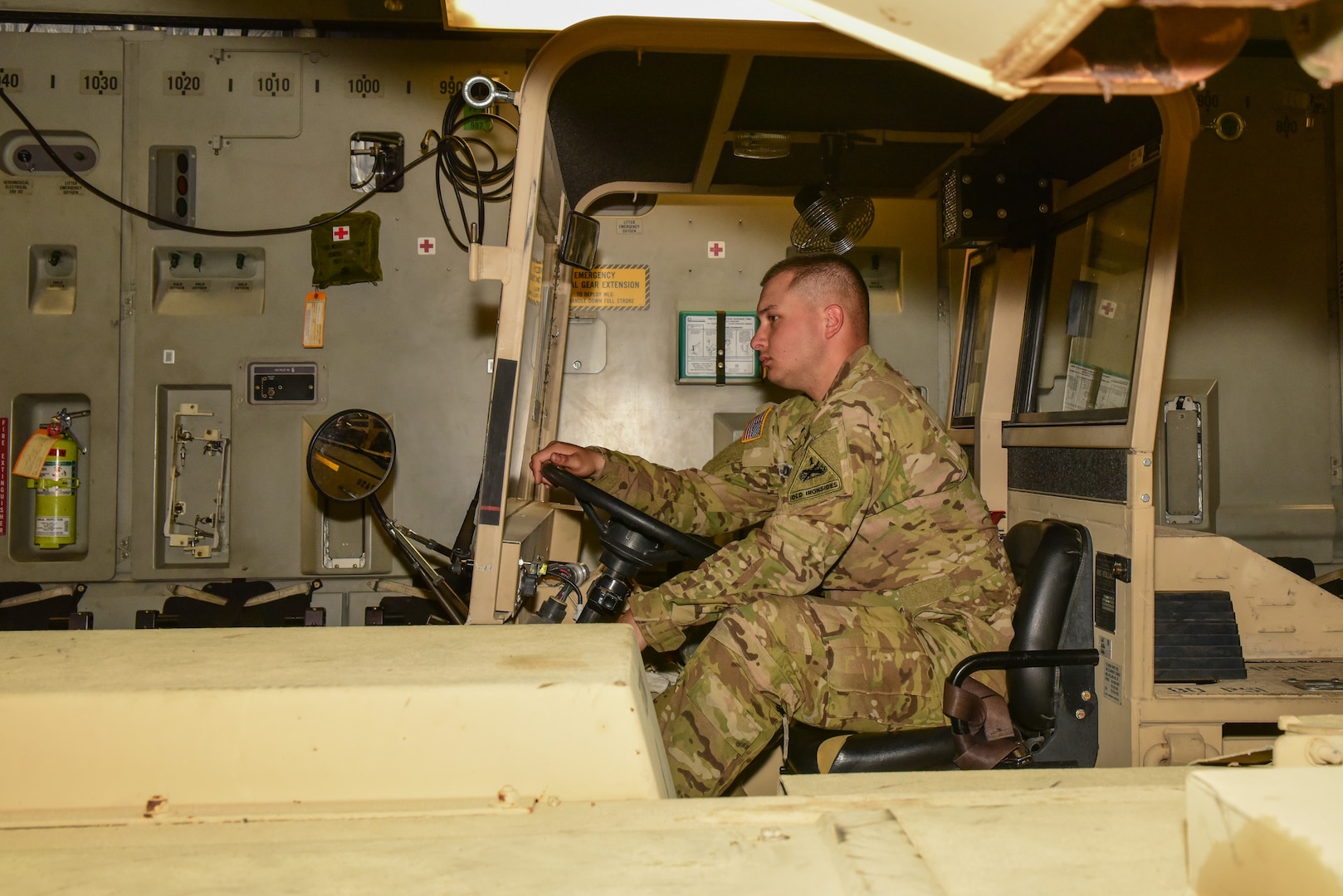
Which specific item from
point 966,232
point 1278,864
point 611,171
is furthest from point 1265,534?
point 1278,864

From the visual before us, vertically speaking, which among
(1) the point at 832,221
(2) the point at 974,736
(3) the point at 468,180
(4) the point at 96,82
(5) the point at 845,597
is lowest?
(2) the point at 974,736

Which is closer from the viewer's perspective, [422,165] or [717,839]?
[717,839]

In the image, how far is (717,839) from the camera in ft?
2.22

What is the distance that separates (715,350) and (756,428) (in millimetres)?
487

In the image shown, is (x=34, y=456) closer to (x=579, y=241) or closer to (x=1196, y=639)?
(x=579, y=241)

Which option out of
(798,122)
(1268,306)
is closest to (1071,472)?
(798,122)

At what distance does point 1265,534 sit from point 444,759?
3.34 meters

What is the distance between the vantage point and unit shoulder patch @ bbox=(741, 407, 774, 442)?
106 inches

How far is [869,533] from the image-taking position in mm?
2049

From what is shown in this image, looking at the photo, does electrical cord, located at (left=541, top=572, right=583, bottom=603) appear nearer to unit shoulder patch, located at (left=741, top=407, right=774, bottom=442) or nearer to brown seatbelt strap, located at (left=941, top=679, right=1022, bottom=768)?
brown seatbelt strap, located at (left=941, top=679, right=1022, bottom=768)

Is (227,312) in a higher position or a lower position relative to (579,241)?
lower

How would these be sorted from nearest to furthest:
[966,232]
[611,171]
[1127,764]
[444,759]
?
1. [444,759]
2. [1127,764]
3. [966,232]
4. [611,171]

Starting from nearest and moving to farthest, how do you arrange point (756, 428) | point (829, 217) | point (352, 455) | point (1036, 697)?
point (1036, 697)
point (352, 455)
point (829, 217)
point (756, 428)

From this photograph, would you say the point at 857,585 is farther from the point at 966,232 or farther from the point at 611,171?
the point at 611,171
